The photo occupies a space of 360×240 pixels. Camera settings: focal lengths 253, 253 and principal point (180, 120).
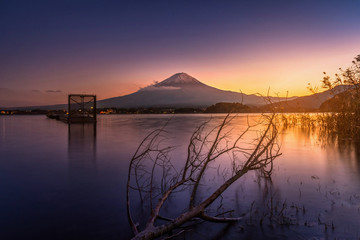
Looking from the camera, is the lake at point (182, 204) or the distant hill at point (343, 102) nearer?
the lake at point (182, 204)

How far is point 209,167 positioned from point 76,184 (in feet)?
14.8

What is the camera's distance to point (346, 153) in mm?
12250

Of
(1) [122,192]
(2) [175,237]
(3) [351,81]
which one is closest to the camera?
(2) [175,237]

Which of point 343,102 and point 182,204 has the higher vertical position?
point 343,102

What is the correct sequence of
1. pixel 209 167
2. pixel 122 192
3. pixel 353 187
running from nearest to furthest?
pixel 122 192 < pixel 353 187 < pixel 209 167

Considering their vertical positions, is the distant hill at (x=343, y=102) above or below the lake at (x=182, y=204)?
above

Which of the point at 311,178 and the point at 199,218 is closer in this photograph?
the point at 199,218

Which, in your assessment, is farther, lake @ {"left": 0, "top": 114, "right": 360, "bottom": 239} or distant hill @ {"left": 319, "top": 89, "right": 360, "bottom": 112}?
distant hill @ {"left": 319, "top": 89, "right": 360, "bottom": 112}

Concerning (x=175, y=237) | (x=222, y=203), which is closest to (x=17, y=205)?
(x=175, y=237)

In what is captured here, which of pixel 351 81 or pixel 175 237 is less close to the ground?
pixel 351 81

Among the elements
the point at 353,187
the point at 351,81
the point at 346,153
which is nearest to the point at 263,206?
the point at 353,187

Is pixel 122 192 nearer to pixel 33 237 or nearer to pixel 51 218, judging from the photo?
pixel 51 218

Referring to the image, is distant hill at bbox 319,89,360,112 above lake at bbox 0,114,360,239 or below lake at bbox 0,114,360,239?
above

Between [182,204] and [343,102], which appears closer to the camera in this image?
[182,204]
